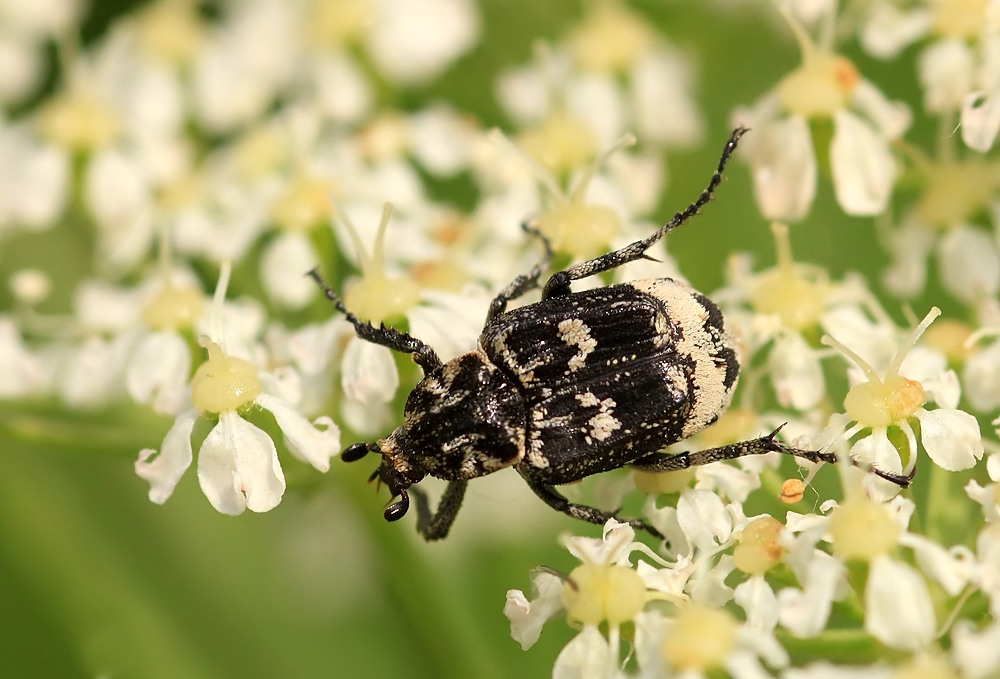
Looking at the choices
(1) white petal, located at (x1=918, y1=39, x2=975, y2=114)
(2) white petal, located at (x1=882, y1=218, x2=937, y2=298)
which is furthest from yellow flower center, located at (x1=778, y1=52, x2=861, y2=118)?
(2) white petal, located at (x1=882, y1=218, x2=937, y2=298)

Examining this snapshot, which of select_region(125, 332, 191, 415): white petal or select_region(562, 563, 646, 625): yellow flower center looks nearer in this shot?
select_region(562, 563, 646, 625): yellow flower center

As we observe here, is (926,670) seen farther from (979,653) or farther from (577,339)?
(577,339)

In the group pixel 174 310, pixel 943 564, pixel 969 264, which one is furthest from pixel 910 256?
pixel 174 310

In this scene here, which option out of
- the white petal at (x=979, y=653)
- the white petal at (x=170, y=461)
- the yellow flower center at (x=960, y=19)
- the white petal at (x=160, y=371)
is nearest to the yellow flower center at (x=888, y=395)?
the white petal at (x=979, y=653)

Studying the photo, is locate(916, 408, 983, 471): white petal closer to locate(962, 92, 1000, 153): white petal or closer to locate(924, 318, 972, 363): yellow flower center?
locate(924, 318, 972, 363): yellow flower center

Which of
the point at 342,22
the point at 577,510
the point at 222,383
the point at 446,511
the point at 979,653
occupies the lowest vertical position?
the point at 446,511

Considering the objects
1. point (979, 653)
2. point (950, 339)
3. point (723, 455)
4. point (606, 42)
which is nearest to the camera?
point (979, 653)
